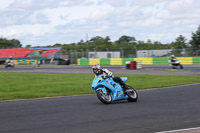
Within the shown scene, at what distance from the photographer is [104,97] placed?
10.4 meters

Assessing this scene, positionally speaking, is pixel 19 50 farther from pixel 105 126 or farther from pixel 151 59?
pixel 105 126

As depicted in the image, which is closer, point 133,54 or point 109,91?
point 109,91

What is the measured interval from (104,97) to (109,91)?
357 millimetres

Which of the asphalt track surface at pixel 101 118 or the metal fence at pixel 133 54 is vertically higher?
the metal fence at pixel 133 54

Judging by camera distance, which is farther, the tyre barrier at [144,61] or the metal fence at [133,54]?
the metal fence at [133,54]

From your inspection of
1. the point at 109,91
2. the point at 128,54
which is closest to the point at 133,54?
the point at 128,54

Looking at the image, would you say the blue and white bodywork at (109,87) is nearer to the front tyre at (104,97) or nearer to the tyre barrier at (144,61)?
the front tyre at (104,97)

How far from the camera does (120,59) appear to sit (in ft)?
144

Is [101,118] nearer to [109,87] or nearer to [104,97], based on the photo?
[104,97]

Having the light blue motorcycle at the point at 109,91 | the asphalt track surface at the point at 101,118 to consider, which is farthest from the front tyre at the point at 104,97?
the asphalt track surface at the point at 101,118

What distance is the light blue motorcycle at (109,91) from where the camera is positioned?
10359 millimetres

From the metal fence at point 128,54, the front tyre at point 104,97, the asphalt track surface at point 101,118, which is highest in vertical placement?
the metal fence at point 128,54

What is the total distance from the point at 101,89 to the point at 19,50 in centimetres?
5593

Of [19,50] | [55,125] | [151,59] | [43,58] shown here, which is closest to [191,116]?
[55,125]
